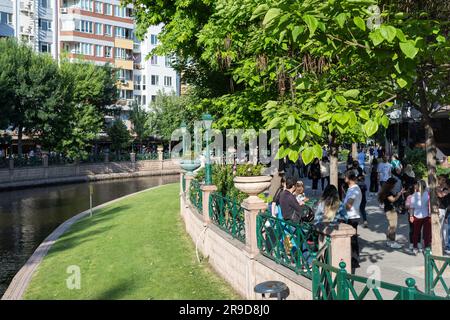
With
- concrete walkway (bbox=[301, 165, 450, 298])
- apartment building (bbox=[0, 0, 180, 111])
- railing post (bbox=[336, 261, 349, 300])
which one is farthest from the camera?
apartment building (bbox=[0, 0, 180, 111])

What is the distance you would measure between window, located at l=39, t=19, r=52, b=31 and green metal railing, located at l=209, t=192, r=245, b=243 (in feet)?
168

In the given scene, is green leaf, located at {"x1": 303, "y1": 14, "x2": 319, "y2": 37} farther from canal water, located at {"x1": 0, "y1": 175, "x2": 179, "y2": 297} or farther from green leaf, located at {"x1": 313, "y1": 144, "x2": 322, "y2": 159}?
canal water, located at {"x1": 0, "y1": 175, "x2": 179, "y2": 297}

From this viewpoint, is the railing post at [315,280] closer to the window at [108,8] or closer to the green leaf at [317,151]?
the green leaf at [317,151]

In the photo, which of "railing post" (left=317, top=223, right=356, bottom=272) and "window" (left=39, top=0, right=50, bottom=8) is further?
"window" (left=39, top=0, right=50, bottom=8)

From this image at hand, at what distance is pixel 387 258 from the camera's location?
10227mm

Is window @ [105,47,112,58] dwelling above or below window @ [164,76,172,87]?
above

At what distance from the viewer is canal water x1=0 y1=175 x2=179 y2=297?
16.1 meters

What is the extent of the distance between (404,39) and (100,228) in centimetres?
1524

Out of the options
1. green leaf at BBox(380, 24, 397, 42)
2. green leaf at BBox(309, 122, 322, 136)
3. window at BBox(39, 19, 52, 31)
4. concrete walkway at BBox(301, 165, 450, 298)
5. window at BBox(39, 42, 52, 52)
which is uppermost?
window at BBox(39, 19, 52, 31)

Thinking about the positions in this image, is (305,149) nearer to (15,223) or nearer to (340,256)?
(340,256)

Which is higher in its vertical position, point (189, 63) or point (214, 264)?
point (189, 63)

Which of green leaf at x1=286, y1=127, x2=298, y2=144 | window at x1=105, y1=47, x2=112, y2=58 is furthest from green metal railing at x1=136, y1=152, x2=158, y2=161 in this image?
green leaf at x1=286, y1=127, x2=298, y2=144

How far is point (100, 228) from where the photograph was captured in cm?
1862
